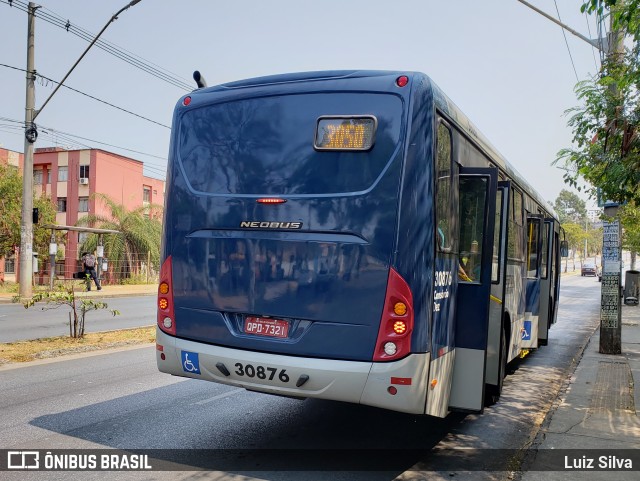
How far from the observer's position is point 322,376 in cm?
501

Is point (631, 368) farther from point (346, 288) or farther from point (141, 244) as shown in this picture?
point (141, 244)

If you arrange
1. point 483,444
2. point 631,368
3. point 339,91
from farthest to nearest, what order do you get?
point 631,368 < point 483,444 < point 339,91

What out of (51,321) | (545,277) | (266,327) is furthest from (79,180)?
(266,327)

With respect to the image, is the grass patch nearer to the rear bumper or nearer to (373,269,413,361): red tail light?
the rear bumper

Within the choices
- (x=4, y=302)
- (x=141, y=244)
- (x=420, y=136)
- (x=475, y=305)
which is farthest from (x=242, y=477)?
(x=141, y=244)

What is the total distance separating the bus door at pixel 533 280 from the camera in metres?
10.6

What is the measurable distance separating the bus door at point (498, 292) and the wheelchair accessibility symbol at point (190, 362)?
3024 millimetres

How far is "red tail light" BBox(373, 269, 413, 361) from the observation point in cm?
492

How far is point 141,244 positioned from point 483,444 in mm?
36805

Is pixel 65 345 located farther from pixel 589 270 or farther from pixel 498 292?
pixel 589 270

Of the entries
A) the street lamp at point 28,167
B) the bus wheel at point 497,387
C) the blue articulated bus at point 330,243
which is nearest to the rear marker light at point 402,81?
the blue articulated bus at point 330,243

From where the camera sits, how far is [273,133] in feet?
18.2

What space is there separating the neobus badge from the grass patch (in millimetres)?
6037

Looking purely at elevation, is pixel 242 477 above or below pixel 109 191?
below
